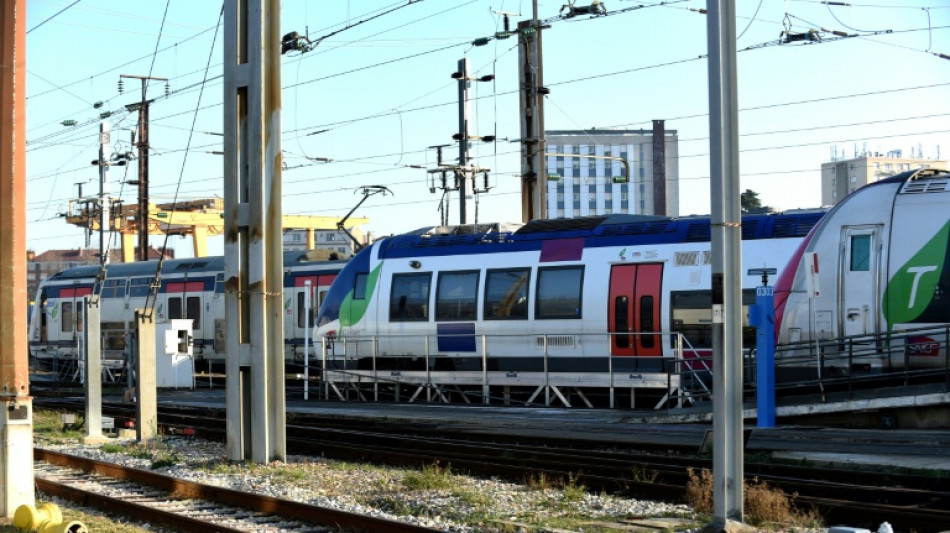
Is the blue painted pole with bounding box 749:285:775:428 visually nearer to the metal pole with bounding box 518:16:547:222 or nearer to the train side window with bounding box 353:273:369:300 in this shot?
the train side window with bounding box 353:273:369:300

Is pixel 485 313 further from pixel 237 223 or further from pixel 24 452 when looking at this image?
pixel 24 452

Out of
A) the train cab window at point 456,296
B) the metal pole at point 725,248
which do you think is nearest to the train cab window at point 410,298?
the train cab window at point 456,296

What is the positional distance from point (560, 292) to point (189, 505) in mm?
13296

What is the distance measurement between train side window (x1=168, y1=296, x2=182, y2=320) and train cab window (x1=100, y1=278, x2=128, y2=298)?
9.08ft

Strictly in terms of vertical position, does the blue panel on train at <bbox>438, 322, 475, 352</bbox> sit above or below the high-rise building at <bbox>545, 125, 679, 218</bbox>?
below

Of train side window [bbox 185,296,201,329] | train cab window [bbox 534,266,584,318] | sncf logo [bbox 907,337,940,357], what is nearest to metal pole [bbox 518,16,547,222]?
train cab window [bbox 534,266,584,318]

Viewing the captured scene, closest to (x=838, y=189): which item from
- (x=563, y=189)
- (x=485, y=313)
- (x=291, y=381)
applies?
(x=563, y=189)

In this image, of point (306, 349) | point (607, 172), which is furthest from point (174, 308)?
point (607, 172)

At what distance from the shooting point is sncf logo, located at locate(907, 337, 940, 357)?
1791cm

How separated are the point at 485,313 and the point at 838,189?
102630 mm

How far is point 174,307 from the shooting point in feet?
136

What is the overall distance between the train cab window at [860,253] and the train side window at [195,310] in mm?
26177

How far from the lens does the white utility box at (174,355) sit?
3381 cm

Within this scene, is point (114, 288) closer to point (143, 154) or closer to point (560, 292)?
point (143, 154)
